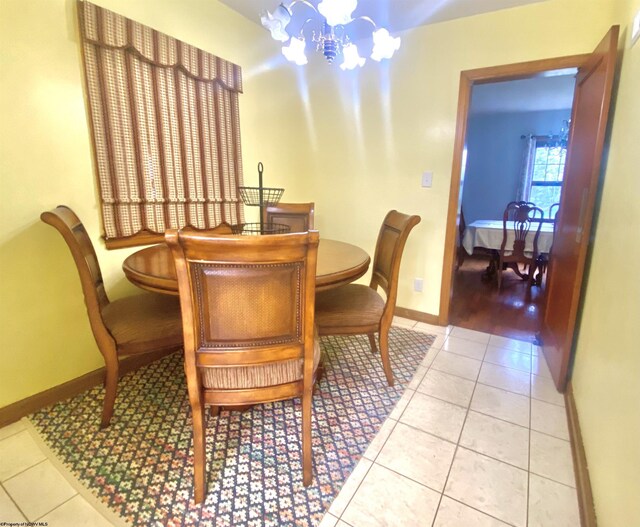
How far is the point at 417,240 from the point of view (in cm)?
269

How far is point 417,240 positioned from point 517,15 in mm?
1596

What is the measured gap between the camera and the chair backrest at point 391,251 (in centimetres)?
162

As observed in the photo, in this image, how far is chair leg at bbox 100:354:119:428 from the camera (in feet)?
4.66

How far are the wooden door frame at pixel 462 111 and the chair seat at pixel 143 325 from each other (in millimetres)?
1982

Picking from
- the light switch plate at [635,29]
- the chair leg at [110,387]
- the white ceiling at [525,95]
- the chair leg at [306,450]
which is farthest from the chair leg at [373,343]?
the white ceiling at [525,95]

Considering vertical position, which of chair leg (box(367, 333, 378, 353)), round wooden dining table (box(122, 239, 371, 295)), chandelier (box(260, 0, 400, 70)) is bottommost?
chair leg (box(367, 333, 378, 353))

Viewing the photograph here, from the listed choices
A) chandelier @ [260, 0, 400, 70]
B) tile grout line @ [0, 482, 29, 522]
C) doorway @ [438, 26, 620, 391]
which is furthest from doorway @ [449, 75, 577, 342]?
tile grout line @ [0, 482, 29, 522]

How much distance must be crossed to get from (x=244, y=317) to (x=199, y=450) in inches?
20.0

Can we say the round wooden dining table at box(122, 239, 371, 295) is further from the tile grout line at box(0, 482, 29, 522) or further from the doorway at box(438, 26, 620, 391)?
the doorway at box(438, 26, 620, 391)

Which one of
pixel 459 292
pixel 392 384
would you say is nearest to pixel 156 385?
pixel 392 384

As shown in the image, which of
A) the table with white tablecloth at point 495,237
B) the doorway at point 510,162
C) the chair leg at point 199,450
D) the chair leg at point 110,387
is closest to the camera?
the chair leg at point 199,450

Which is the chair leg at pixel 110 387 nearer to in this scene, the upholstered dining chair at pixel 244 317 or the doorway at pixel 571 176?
the upholstered dining chair at pixel 244 317

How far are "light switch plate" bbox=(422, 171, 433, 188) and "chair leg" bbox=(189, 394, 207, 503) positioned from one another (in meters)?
2.20

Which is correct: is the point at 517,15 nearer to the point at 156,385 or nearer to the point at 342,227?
the point at 342,227
